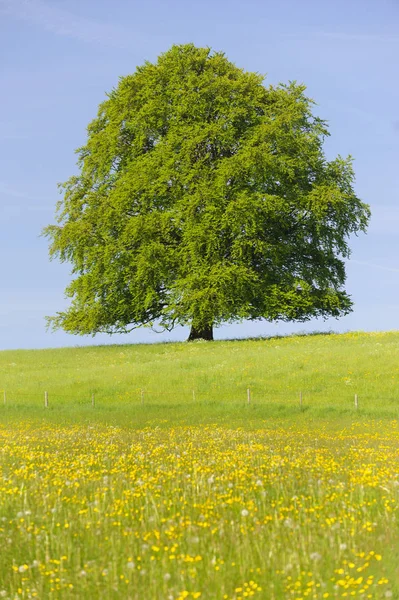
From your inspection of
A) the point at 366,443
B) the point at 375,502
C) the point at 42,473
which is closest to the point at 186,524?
the point at 375,502

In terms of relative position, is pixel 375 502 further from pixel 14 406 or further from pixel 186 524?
pixel 14 406

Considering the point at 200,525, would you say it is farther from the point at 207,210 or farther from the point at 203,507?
the point at 207,210

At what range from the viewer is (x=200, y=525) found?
28.2 ft

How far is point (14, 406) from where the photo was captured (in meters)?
32.7

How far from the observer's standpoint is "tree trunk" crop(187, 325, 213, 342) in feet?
162

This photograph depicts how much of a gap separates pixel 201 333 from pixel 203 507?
133 ft

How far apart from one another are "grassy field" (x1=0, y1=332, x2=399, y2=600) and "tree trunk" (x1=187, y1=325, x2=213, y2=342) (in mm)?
20904

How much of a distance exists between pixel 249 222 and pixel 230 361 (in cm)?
1083

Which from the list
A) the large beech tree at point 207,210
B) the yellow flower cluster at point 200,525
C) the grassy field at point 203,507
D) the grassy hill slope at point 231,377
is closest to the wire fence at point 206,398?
the grassy hill slope at point 231,377

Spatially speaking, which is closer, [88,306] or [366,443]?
[366,443]

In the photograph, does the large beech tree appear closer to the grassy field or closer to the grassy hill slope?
the grassy hill slope

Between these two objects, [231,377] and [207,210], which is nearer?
[231,377]

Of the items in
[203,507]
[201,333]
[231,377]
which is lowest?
[203,507]

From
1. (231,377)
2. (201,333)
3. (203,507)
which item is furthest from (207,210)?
(203,507)
